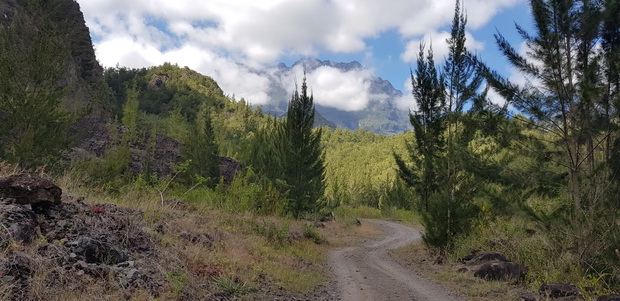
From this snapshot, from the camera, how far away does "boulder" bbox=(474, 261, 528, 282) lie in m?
8.50

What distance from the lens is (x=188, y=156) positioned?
36438 millimetres

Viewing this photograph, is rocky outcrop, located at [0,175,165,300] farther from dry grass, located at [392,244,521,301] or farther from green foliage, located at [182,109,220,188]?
green foliage, located at [182,109,220,188]

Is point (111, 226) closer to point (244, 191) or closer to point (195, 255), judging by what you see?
point (195, 255)

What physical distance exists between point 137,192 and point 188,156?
2599 cm

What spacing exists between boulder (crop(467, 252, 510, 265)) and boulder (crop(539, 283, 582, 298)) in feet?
10.2

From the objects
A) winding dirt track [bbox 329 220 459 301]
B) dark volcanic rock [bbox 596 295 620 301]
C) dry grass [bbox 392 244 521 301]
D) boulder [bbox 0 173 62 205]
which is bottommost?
winding dirt track [bbox 329 220 459 301]

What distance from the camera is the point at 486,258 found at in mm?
10188

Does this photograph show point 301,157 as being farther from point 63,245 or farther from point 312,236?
point 63,245

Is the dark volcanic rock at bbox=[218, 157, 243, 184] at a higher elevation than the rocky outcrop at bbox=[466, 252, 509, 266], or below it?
higher

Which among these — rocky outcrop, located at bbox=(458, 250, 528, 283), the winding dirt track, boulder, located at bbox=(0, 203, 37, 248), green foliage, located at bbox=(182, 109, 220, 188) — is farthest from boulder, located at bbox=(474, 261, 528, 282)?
green foliage, located at bbox=(182, 109, 220, 188)

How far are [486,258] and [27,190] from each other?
421 inches

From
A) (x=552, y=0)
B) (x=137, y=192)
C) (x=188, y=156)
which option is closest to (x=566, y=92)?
(x=552, y=0)

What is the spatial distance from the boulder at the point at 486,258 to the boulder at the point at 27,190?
33.3 feet

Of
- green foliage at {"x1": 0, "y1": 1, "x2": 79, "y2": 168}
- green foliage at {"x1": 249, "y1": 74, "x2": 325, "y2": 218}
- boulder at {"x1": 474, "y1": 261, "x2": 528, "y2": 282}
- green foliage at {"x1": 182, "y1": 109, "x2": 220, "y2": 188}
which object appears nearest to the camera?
boulder at {"x1": 474, "y1": 261, "x2": 528, "y2": 282}
